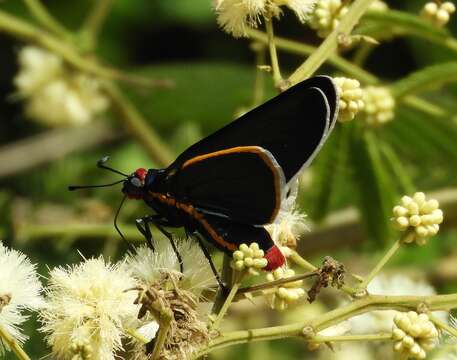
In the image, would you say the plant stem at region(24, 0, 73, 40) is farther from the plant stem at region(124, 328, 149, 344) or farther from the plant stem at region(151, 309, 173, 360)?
the plant stem at region(151, 309, 173, 360)

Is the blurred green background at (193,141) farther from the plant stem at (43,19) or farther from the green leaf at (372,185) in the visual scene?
the plant stem at (43,19)

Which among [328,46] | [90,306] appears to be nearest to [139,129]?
[328,46]

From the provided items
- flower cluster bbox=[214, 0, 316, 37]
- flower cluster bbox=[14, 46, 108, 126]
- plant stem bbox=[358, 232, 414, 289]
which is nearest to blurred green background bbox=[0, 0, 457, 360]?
flower cluster bbox=[14, 46, 108, 126]

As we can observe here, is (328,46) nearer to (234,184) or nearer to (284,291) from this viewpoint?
(234,184)

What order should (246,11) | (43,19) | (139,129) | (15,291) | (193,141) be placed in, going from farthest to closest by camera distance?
(193,141) < (139,129) < (43,19) < (246,11) < (15,291)

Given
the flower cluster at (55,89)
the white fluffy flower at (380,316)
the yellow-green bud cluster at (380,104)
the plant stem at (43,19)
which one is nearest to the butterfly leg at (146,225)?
the white fluffy flower at (380,316)

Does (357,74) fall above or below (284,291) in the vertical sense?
above
